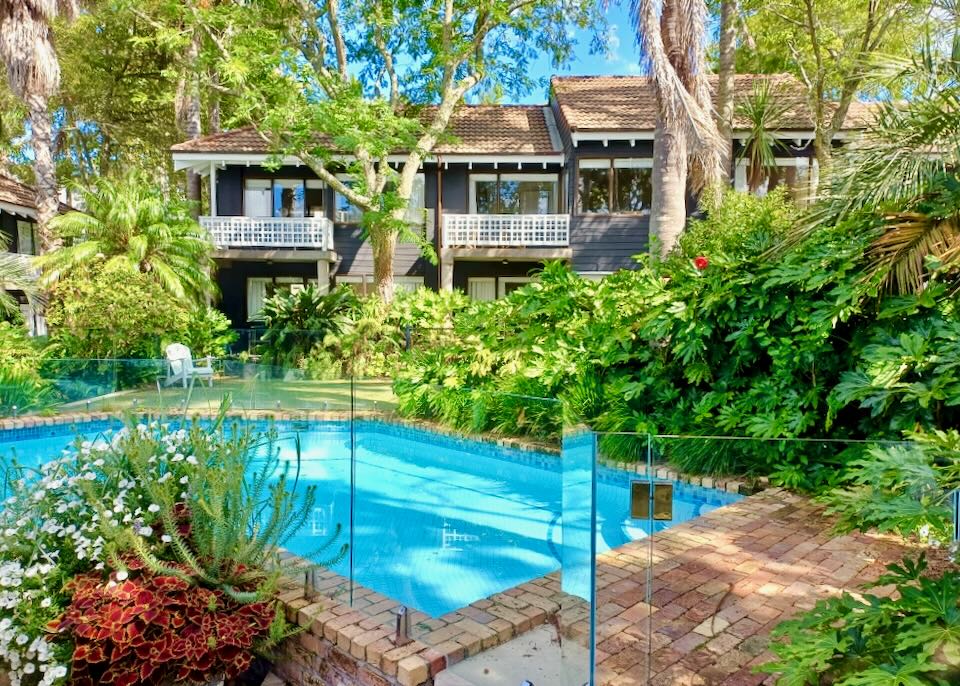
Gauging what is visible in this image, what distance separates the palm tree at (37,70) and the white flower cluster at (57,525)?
1270 cm

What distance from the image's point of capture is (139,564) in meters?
2.69

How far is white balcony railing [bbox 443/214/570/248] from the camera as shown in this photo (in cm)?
1719

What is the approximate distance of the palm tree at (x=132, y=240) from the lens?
12.5 meters

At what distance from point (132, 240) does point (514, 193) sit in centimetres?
987

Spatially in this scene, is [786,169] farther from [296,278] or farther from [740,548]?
[740,548]

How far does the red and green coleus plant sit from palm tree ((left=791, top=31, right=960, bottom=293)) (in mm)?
4853

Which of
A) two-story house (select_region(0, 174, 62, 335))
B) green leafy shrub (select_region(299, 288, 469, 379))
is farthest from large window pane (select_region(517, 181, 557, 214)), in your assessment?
two-story house (select_region(0, 174, 62, 335))

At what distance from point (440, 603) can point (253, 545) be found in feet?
3.92

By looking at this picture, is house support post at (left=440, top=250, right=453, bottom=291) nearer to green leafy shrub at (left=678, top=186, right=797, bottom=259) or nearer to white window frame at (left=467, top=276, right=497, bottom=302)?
white window frame at (left=467, top=276, right=497, bottom=302)

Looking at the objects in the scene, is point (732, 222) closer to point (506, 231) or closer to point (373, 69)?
point (506, 231)

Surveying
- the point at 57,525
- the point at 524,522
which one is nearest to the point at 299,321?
the point at 524,522

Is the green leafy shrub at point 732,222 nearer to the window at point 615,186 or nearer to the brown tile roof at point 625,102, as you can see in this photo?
the brown tile roof at point 625,102

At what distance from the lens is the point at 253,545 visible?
9.62 feet

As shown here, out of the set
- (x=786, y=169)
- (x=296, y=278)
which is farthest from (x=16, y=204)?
(x=786, y=169)
